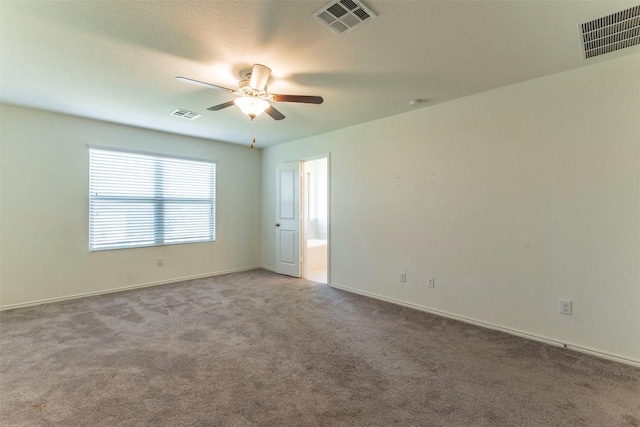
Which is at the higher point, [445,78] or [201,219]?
[445,78]

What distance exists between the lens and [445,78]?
2.80m

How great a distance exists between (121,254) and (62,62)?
2819 millimetres

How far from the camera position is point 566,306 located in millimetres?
2658

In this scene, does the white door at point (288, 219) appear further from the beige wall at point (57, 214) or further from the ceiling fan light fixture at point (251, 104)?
the ceiling fan light fixture at point (251, 104)

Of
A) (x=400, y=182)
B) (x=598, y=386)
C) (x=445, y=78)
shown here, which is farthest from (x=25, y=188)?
(x=598, y=386)

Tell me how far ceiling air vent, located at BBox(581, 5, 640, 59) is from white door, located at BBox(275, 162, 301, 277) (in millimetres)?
3945

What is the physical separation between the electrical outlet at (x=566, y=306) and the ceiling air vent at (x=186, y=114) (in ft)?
15.0

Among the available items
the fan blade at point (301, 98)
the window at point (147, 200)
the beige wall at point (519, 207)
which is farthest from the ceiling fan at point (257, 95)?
the window at point (147, 200)

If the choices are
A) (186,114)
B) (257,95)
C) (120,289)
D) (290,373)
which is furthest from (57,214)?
(290,373)

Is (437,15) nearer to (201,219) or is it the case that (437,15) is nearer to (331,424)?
(331,424)

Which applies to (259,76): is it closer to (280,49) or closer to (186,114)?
(280,49)

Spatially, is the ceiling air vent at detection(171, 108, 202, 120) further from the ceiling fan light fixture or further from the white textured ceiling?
the ceiling fan light fixture

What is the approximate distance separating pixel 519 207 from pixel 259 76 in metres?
2.77

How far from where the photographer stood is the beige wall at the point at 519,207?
2438mm
